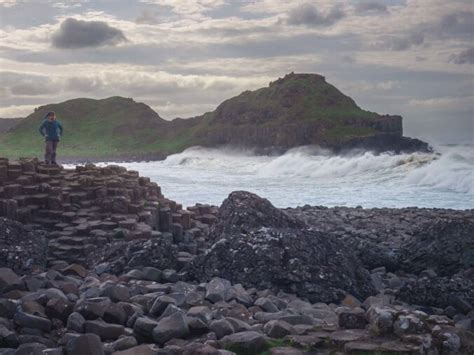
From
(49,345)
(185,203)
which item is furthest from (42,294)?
(185,203)

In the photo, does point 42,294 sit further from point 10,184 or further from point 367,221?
point 367,221

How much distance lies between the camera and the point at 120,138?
382 feet

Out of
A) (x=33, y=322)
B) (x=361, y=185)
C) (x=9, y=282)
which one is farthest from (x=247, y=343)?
(x=361, y=185)

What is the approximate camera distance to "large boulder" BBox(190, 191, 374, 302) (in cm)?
753

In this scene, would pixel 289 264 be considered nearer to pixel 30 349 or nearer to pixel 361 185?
pixel 30 349

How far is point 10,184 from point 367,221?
7.57 meters

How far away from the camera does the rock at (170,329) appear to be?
542 cm

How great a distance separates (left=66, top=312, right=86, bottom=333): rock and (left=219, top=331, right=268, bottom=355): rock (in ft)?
3.99

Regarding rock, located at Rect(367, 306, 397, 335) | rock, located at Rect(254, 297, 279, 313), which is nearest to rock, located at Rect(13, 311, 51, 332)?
rock, located at Rect(254, 297, 279, 313)

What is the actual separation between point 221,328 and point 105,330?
0.95m

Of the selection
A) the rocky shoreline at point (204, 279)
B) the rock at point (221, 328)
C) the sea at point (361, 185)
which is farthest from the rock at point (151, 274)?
the sea at point (361, 185)

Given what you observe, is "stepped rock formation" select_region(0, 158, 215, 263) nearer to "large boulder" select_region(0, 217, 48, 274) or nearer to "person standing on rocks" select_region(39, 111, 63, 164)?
"large boulder" select_region(0, 217, 48, 274)

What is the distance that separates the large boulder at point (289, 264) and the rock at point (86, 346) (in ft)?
9.29

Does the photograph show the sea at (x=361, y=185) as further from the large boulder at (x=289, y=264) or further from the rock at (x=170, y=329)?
the rock at (x=170, y=329)
